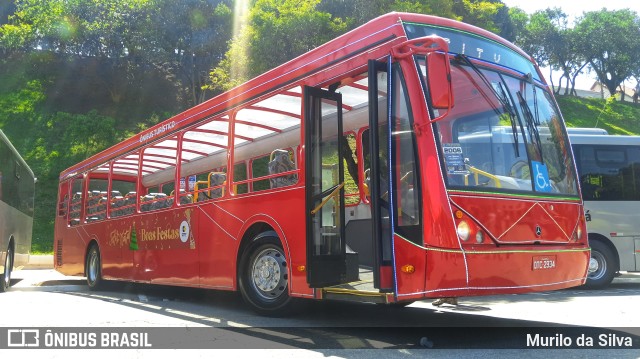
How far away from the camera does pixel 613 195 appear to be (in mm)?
12766

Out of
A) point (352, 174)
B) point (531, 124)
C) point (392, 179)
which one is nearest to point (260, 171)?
point (352, 174)

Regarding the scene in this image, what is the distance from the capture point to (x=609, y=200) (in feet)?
41.8

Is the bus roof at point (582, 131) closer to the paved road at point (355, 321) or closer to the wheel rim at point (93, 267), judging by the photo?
the paved road at point (355, 321)

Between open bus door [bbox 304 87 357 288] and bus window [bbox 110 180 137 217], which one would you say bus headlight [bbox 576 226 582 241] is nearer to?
open bus door [bbox 304 87 357 288]

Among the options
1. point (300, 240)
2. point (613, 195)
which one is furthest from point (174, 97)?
point (300, 240)

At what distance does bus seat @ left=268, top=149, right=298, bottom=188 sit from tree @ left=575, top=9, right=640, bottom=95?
2485 inches

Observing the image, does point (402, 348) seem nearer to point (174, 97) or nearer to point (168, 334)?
point (168, 334)

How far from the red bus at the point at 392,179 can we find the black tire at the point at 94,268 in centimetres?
432

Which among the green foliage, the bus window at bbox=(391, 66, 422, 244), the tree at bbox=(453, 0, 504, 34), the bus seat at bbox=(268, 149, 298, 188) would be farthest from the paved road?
the green foliage

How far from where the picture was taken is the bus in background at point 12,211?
11.8 metres

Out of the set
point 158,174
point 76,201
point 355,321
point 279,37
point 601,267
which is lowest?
point 355,321

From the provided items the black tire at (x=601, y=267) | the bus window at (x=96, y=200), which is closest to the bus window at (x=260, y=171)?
the bus window at (x=96, y=200)

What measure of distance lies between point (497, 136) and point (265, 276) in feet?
10.8

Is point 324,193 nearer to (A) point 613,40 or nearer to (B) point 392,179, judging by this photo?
(B) point 392,179
